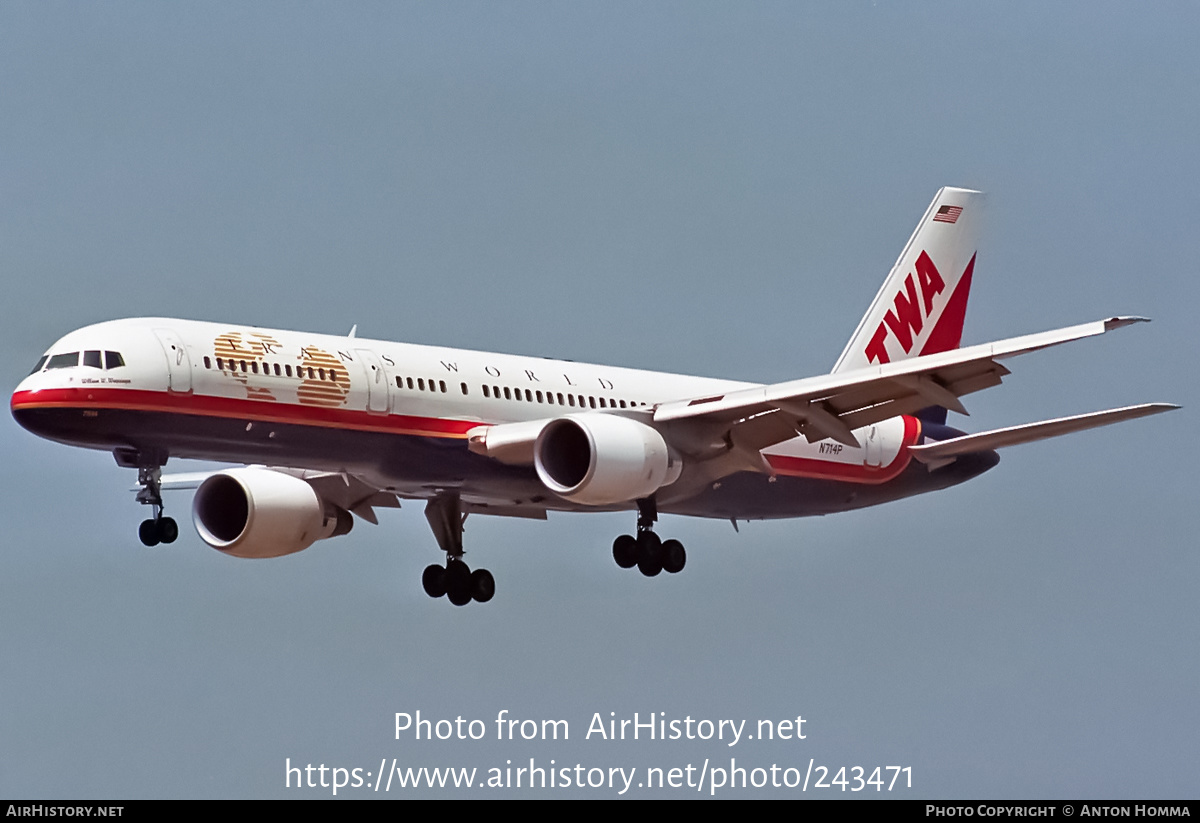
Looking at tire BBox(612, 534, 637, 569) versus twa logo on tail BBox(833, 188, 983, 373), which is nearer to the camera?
tire BBox(612, 534, 637, 569)

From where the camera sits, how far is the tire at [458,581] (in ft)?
149

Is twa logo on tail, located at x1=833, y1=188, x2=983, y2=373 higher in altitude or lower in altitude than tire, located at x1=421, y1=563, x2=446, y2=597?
higher

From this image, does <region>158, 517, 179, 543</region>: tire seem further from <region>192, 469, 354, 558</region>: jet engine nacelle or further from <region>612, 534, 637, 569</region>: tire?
<region>612, 534, 637, 569</region>: tire

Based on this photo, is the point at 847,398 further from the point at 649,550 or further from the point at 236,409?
the point at 236,409

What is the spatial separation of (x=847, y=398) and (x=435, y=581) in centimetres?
1029

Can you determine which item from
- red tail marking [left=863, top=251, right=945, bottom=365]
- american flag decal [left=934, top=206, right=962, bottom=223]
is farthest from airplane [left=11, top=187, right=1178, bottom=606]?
american flag decal [left=934, top=206, right=962, bottom=223]

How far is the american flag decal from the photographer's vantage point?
52.2m

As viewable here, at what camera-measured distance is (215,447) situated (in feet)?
127

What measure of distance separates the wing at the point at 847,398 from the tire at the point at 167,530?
955 cm

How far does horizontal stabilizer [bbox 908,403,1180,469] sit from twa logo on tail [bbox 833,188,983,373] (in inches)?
122

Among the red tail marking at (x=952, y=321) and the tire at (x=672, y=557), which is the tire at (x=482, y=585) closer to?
the tire at (x=672, y=557)

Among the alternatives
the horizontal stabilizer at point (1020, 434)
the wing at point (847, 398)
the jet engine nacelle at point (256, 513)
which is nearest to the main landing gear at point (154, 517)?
the jet engine nacelle at point (256, 513)

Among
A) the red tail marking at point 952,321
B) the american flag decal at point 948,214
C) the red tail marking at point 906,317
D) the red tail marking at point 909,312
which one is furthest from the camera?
the american flag decal at point 948,214

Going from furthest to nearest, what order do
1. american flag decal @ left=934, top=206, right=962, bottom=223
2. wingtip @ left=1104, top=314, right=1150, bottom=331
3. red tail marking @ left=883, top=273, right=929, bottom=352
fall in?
american flag decal @ left=934, top=206, right=962, bottom=223
red tail marking @ left=883, top=273, right=929, bottom=352
wingtip @ left=1104, top=314, right=1150, bottom=331
